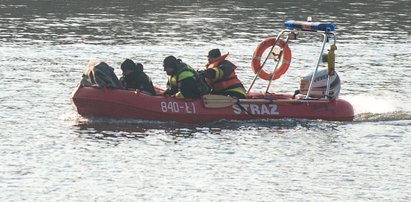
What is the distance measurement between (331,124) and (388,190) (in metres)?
6.81

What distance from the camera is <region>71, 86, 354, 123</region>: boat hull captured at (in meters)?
26.4

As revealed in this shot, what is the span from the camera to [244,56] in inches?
1644

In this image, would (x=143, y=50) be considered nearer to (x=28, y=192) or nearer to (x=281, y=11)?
(x=281, y=11)

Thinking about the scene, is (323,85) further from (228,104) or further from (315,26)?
(228,104)

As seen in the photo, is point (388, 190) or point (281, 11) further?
point (281, 11)

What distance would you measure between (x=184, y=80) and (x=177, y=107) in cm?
61

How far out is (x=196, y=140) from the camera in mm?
25016

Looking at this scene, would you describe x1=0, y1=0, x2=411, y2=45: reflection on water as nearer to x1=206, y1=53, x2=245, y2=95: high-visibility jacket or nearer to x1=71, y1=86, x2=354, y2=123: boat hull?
x1=206, y1=53, x2=245, y2=95: high-visibility jacket

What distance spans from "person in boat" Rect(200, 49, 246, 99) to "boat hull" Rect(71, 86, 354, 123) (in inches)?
→ 20.2

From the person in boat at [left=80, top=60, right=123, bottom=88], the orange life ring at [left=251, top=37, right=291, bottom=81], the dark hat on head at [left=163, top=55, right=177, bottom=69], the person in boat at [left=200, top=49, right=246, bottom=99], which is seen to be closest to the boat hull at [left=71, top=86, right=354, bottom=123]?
the person in boat at [left=80, top=60, right=123, bottom=88]

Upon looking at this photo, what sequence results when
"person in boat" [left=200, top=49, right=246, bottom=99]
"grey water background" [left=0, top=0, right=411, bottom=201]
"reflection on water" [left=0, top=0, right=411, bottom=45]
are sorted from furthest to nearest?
"reflection on water" [left=0, top=0, right=411, bottom=45] < "person in boat" [left=200, top=49, right=246, bottom=99] < "grey water background" [left=0, top=0, right=411, bottom=201]

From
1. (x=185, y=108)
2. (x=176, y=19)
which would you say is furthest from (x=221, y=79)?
(x=176, y=19)

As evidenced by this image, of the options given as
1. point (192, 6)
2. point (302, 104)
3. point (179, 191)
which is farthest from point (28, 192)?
point (192, 6)

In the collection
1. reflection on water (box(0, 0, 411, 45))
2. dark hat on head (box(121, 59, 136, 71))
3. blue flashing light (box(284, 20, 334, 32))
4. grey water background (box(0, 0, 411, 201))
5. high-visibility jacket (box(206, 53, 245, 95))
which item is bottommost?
reflection on water (box(0, 0, 411, 45))
